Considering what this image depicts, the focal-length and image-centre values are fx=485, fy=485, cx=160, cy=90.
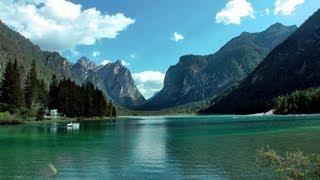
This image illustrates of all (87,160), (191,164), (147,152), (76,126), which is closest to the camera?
(191,164)

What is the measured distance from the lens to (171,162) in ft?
175

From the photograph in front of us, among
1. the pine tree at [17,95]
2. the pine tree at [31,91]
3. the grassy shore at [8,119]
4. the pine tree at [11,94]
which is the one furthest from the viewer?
the pine tree at [31,91]

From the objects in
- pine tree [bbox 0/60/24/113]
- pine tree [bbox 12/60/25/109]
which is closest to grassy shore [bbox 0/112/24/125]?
pine tree [bbox 0/60/24/113]

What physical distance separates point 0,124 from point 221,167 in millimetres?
112398

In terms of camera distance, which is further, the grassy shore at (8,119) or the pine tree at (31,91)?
the pine tree at (31,91)

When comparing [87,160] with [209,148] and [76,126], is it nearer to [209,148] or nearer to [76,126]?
[209,148]

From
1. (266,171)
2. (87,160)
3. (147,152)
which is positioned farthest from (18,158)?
(266,171)

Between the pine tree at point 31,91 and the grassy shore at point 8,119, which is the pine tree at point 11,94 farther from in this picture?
the pine tree at point 31,91

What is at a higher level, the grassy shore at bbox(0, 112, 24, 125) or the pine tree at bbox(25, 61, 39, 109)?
the pine tree at bbox(25, 61, 39, 109)

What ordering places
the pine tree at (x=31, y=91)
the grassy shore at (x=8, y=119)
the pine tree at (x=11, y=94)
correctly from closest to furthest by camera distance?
the grassy shore at (x=8, y=119)
the pine tree at (x=11, y=94)
the pine tree at (x=31, y=91)

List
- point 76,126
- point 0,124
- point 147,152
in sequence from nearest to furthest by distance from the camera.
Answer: point 147,152 < point 76,126 < point 0,124

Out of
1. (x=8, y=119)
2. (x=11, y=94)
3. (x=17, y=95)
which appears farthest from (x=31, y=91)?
(x=8, y=119)

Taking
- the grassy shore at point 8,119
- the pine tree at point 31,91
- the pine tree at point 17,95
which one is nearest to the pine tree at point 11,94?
the pine tree at point 17,95

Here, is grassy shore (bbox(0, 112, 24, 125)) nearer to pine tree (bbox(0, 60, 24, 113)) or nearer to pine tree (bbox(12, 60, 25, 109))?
pine tree (bbox(0, 60, 24, 113))
